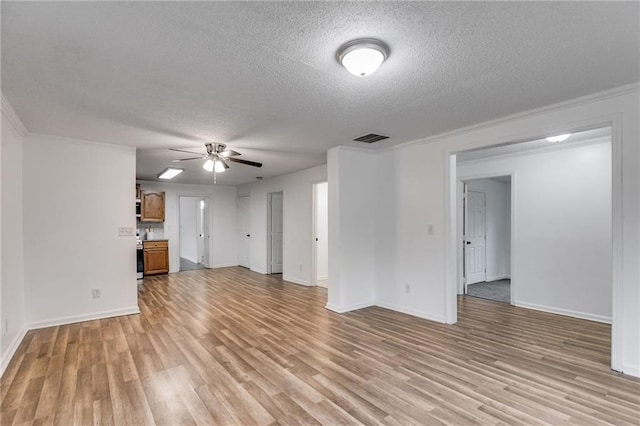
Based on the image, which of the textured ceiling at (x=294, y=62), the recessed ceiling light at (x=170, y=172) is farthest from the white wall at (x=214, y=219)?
the textured ceiling at (x=294, y=62)

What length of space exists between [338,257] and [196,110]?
8.68 feet

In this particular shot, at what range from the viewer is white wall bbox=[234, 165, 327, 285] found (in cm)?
642

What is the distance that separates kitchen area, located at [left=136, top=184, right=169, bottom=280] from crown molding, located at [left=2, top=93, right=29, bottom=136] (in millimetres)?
3950

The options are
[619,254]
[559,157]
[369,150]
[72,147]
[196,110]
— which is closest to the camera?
[619,254]

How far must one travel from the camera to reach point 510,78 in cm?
238

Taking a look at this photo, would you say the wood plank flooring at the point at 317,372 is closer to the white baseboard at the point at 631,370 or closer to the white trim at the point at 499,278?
the white baseboard at the point at 631,370

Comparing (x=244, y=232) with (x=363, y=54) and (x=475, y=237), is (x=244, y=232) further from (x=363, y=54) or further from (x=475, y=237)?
(x=363, y=54)

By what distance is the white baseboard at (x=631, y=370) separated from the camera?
2.54 meters

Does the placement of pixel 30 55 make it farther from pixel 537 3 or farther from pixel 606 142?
pixel 606 142

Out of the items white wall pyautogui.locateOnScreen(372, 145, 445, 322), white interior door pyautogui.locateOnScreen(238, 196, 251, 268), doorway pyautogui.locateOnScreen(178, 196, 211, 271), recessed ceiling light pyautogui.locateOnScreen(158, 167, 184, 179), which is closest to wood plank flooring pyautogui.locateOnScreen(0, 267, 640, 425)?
white wall pyautogui.locateOnScreen(372, 145, 445, 322)

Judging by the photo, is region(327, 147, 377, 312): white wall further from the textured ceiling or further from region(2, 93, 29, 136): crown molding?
region(2, 93, 29, 136): crown molding

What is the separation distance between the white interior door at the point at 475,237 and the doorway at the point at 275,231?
4.19 metres

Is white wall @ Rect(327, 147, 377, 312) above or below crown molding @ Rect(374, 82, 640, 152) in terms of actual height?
below

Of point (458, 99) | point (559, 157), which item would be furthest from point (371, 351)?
point (559, 157)
